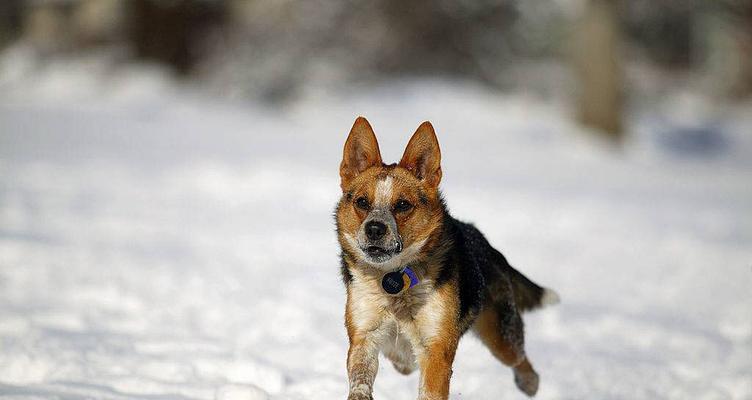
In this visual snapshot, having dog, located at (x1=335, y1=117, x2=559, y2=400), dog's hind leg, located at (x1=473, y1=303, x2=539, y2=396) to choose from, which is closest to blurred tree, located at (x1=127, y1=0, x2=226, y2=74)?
dog's hind leg, located at (x1=473, y1=303, x2=539, y2=396)

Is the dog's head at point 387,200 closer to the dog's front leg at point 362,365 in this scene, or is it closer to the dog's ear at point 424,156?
the dog's ear at point 424,156

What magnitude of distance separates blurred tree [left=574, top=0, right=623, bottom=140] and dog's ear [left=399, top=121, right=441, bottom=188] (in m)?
18.3

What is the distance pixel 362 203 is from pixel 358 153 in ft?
1.38

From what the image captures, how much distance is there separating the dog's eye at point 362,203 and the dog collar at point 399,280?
0.40 m

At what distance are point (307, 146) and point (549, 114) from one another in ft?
31.6

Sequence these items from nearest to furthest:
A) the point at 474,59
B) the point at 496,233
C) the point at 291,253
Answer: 1. the point at 291,253
2. the point at 496,233
3. the point at 474,59

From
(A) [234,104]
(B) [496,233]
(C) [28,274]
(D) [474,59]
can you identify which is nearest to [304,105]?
(A) [234,104]

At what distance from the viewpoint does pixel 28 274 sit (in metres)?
8.69

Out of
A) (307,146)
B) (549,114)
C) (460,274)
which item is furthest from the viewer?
(549,114)

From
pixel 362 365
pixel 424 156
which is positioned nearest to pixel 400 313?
pixel 362 365

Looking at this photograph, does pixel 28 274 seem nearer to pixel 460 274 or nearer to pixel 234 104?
pixel 460 274

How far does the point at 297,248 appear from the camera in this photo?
11.5m

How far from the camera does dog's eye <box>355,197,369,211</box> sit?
4594mm

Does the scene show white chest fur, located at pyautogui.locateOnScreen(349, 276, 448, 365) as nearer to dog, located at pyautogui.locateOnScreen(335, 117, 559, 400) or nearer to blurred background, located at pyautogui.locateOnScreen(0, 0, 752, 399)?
dog, located at pyautogui.locateOnScreen(335, 117, 559, 400)
